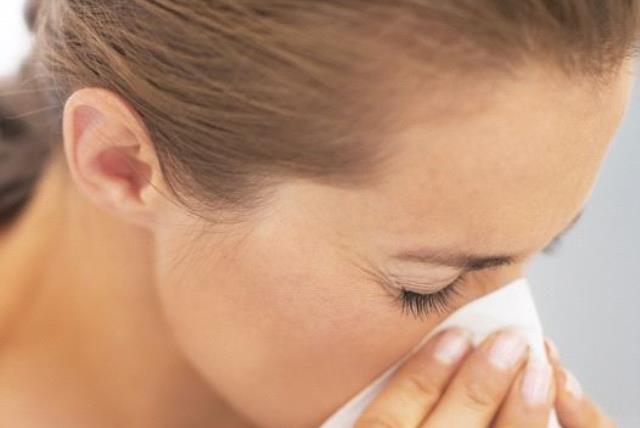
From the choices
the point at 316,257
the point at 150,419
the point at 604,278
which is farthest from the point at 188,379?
the point at 604,278

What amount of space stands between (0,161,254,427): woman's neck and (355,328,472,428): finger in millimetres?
232

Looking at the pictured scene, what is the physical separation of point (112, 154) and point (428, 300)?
28 cm

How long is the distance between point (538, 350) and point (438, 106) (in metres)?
0.32

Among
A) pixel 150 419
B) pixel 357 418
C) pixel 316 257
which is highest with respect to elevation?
pixel 316 257

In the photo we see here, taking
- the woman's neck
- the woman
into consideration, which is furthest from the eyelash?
the woman's neck

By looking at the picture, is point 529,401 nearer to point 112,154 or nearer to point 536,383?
point 536,383

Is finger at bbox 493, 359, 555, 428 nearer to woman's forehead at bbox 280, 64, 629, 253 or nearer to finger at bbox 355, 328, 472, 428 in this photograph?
finger at bbox 355, 328, 472, 428

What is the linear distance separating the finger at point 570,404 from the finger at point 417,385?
13 centimetres

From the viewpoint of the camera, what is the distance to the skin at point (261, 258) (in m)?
0.69

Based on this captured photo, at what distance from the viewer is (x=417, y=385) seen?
86cm

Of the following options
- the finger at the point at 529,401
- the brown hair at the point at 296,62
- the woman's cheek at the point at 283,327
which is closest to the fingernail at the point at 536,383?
the finger at the point at 529,401

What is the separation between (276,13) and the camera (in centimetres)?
65

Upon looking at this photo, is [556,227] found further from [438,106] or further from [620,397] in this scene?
[620,397]

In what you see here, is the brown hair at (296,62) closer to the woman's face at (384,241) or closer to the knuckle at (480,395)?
the woman's face at (384,241)
